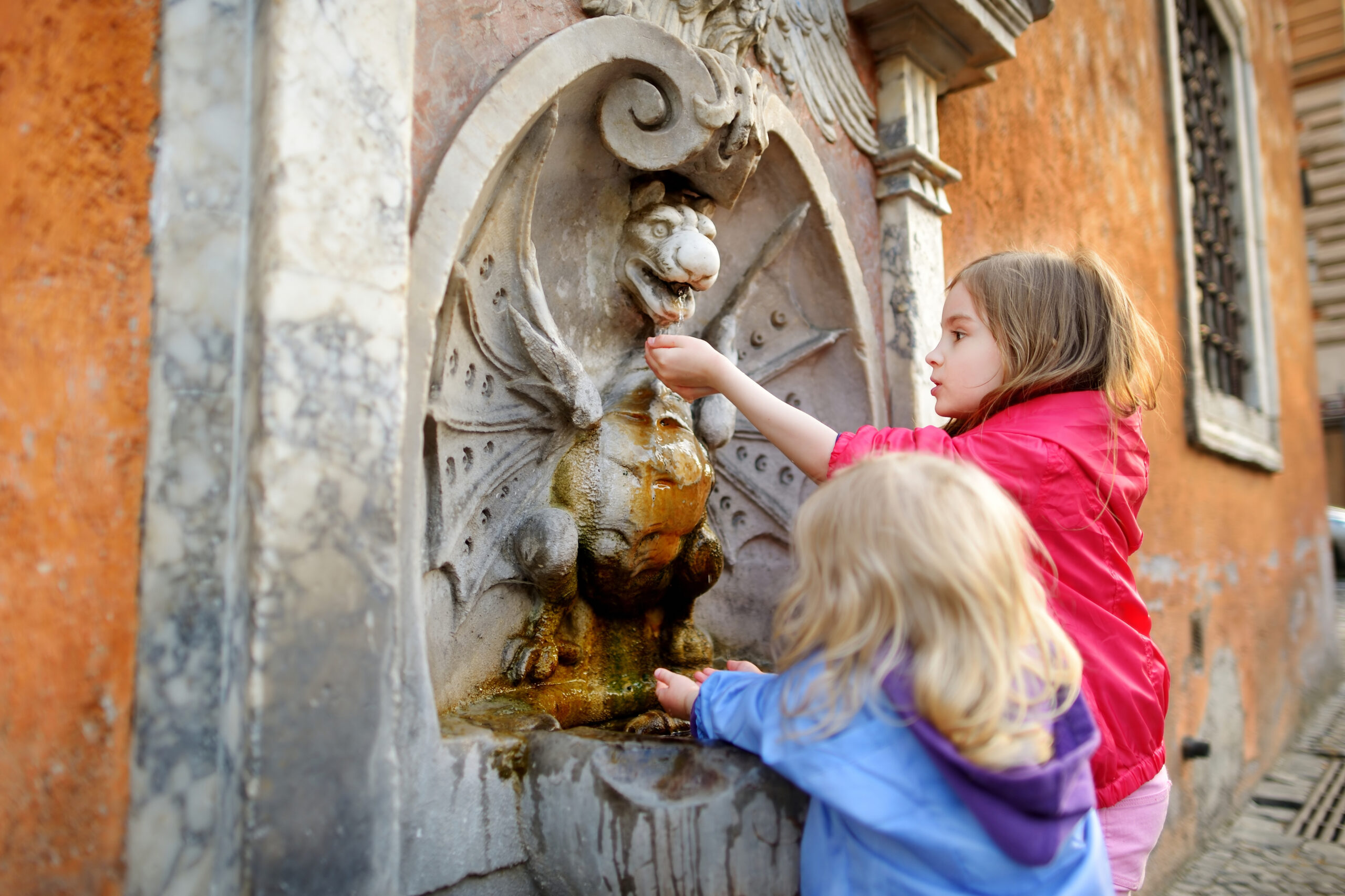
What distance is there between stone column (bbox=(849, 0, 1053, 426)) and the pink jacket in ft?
2.61

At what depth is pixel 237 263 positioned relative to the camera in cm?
104

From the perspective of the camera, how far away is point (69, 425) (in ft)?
3.22

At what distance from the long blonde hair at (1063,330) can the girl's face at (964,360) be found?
1 cm

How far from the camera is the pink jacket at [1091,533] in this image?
1.17m

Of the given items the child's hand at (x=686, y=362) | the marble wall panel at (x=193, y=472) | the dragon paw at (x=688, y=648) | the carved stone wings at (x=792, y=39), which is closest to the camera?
the marble wall panel at (x=193, y=472)

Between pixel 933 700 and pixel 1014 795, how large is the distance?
113 mm

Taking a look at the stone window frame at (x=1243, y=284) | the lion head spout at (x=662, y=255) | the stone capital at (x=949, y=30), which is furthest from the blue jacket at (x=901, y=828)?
the stone window frame at (x=1243, y=284)

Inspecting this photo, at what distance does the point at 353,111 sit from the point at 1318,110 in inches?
489

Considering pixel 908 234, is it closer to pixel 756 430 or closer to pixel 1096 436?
pixel 756 430

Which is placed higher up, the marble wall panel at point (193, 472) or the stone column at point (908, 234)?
the stone column at point (908, 234)

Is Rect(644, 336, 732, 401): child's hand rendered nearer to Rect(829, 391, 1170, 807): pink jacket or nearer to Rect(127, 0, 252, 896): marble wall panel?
Rect(829, 391, 1170, 807): pink jacket

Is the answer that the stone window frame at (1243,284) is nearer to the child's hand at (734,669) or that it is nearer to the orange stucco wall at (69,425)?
the child's hand at (734,669)

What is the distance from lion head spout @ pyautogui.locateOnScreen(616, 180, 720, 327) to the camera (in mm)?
1610

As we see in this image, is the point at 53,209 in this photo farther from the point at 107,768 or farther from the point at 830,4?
the point at 830,4
